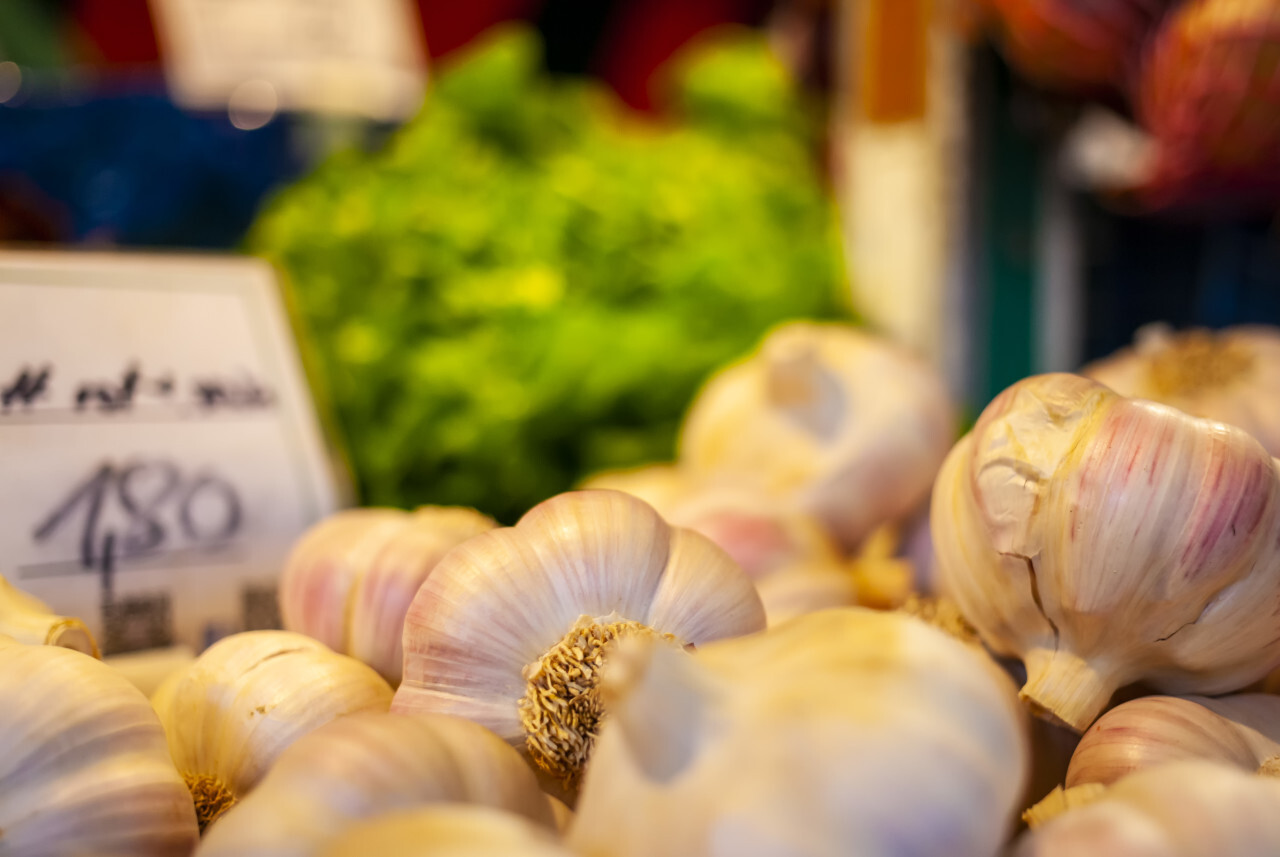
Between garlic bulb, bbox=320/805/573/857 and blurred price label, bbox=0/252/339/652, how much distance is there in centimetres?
48

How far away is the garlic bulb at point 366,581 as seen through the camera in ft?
2.00

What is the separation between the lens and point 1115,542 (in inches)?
18.6

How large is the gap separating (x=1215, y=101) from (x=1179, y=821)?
2.49ft

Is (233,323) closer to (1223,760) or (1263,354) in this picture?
(1223,760)

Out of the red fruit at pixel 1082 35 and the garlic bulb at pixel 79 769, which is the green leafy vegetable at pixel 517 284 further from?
the garlic bulb at pixel 79 769

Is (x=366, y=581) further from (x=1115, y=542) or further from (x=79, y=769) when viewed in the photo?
(x=1115, y=542)

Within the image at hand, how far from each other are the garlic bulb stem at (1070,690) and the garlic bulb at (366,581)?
38 centimetres

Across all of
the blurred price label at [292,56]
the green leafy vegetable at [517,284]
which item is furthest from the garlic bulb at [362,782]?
the blurred price label at [292,56]

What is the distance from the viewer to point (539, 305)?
1350 millimetres

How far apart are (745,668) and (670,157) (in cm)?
145

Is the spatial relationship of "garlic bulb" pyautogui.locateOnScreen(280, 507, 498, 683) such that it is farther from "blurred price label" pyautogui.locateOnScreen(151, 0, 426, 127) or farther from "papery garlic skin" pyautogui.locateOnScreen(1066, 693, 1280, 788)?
"blurred price label" pyautogui.locateOnScreen(151, 0, 426, 127)

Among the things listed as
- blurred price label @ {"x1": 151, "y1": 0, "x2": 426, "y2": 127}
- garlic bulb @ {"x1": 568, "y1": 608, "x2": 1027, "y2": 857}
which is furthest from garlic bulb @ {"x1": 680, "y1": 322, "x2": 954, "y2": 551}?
blurred price label @ {"x1": 151, "y1": 0, "x2": 426, "y2": 127}

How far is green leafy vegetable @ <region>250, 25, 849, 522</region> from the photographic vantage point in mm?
1294

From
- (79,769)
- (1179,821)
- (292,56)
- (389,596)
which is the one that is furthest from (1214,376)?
(292,56)
